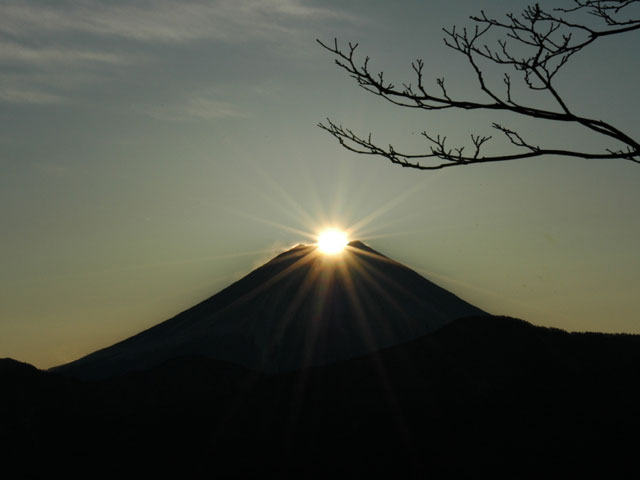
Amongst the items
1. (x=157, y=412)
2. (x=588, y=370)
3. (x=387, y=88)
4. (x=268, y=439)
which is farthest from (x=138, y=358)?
(x=387, y=88)

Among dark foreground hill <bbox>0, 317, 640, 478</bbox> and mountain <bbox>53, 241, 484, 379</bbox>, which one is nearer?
dark foreground hill <bbox>0, 317, 640, 478</bbox>

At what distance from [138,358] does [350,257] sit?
19.7 m

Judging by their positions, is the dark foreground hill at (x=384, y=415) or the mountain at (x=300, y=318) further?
the mountain at (x=300, y=318)

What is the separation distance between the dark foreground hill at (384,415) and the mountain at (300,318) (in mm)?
8976

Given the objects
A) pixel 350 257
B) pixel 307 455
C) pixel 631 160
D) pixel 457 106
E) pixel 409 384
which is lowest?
pixel 307 455

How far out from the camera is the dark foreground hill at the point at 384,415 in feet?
57.1

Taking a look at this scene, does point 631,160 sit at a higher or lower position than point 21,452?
higher

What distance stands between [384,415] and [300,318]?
69.8 feet

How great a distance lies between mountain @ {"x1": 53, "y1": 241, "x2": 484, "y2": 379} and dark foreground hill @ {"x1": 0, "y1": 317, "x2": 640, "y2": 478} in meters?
8.98

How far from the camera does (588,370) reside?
21797 millimetres

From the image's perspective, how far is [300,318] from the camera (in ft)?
135

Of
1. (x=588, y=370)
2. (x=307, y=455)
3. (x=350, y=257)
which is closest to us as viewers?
(x=307, y=455)

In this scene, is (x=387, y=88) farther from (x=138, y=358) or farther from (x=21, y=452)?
(x=138, y=358)

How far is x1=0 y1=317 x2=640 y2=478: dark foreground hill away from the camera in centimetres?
1739
